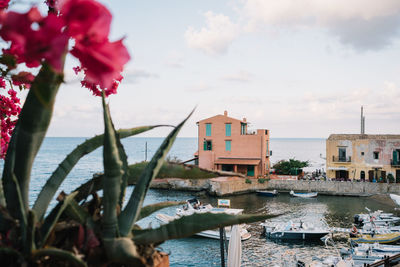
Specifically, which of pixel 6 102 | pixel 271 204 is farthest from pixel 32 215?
pixel 271 204

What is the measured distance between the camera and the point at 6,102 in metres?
3.12

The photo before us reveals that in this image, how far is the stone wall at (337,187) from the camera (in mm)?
38438

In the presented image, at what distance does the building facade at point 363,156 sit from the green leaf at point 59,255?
4335cm

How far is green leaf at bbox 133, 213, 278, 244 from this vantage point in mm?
1200

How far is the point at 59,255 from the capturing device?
1.05 meters

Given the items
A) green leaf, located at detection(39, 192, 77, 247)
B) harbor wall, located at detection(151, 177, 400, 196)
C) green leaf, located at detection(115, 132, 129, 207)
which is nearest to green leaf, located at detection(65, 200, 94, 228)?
green leaf, located at detection(39, 192, 77, 247)

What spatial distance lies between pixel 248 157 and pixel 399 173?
16.0 m

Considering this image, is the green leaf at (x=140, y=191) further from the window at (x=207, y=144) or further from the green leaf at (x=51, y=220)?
the window at (x=207, y=144)

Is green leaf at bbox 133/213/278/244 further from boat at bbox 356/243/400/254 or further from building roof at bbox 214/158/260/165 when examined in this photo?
building roof at bbox 214/158/260/165

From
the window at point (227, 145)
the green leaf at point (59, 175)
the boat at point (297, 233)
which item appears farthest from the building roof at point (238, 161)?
the green leaf at point (59, 175)

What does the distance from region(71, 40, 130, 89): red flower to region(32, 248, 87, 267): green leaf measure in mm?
489

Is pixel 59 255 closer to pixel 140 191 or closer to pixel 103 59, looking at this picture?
pixel 140 191

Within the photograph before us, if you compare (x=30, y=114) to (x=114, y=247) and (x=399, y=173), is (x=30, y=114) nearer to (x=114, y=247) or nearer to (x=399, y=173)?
(x=114, y=247)

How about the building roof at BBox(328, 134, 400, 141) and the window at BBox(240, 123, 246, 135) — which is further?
the window at BBox(240, 123, 246, 135)
